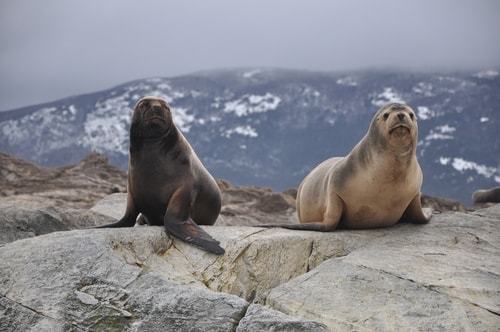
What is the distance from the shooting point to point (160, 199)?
23.3 feet

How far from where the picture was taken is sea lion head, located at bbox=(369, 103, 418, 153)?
678cm

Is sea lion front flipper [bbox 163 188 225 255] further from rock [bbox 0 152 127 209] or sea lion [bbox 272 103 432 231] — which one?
rock [bbox 0 152 127 209]

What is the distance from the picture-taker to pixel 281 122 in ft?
334

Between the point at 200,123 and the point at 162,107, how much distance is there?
95.8 meters

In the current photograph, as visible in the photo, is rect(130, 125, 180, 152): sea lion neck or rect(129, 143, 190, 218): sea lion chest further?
rect(130, 125, 180, 152): sea lion neck

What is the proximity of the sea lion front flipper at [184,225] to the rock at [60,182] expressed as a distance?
18.0 feet

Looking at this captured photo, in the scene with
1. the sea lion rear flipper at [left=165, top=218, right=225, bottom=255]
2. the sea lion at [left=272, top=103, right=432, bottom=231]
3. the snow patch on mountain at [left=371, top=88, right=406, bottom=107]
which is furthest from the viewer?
the snow patch on mountain at [left=371, top=88, right=406, bottom=107]

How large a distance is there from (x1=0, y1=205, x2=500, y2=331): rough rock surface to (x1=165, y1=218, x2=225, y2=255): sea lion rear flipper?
0.23 feet

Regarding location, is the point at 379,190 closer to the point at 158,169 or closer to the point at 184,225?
the point at 184,225

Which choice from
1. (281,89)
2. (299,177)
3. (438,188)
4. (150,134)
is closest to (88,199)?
(150,134)

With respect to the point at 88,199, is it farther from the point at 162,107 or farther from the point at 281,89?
the point at 281,89

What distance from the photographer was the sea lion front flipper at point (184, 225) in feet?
20.4

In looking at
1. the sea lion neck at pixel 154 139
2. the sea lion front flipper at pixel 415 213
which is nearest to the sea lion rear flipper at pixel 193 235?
the sea lion neck at pixel 154 139

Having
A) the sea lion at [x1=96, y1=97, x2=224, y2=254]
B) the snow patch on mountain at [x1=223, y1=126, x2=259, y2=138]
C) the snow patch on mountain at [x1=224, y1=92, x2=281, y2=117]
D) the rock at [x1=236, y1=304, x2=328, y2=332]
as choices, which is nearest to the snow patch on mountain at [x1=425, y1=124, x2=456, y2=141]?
the snow patch on mountain at [x1=223, y1=126, x2=259, y2=138]
